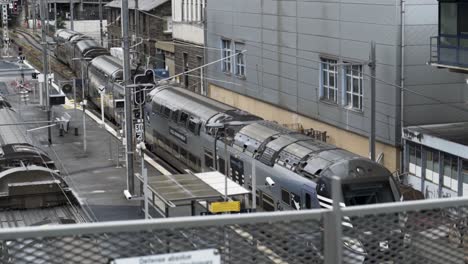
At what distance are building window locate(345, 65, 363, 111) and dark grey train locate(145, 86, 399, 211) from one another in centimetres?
451

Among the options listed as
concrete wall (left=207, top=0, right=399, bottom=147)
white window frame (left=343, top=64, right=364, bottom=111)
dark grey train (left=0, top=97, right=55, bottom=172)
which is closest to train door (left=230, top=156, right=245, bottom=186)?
dark grey train (left=0, top=97, right=55, bottom=172)

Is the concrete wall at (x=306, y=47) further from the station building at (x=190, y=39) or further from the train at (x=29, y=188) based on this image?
the train at (x=29, y=188)

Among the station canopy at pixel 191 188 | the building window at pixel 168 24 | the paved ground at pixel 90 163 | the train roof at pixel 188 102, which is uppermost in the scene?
the building window at pixel 168 24

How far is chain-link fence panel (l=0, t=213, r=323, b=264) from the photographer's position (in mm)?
3598

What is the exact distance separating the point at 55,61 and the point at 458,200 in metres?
Answer: 54.1

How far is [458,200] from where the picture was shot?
4.13m

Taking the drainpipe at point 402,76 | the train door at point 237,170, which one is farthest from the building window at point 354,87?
the train door at point 237,170

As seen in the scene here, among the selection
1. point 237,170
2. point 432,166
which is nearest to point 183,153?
point 237,170

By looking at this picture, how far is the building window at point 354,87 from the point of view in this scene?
24.1m

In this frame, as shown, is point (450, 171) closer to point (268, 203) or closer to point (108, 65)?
point (268, 203)

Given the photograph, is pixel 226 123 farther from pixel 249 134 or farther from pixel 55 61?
pixel 55 61

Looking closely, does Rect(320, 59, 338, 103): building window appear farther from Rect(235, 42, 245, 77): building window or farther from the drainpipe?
Rect(235, 42, 245, 77): building window

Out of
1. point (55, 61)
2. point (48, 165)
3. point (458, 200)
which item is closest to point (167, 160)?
point (48, 165)

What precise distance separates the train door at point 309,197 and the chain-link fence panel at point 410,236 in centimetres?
1060
